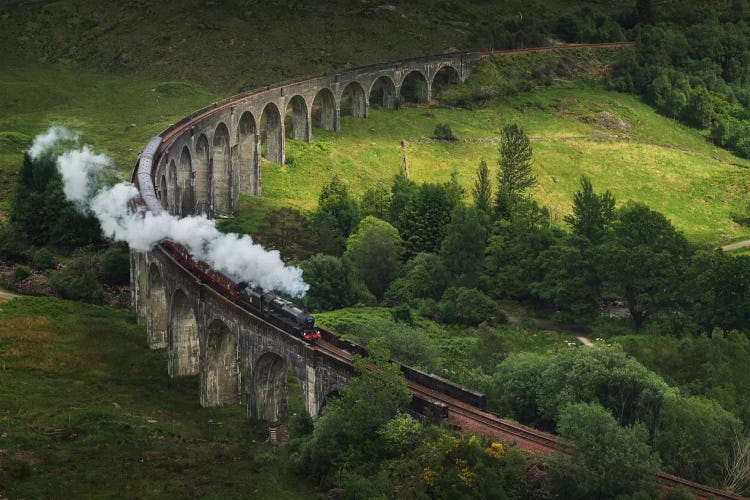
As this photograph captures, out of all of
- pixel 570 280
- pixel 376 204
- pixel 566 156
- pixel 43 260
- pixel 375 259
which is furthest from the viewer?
pixel 566 156

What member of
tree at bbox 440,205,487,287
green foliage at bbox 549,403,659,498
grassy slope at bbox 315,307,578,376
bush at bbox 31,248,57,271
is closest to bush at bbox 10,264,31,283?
bush at bbox 31,248,57,271

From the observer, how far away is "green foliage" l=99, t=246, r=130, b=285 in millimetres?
93562

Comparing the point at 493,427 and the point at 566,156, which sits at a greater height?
the point at 566,156

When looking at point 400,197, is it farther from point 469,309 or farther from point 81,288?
point 81,288

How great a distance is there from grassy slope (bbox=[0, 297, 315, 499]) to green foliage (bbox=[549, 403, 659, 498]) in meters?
13.9

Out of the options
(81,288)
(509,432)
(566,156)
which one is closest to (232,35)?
(566,156)

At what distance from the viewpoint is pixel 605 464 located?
5047 centimetres

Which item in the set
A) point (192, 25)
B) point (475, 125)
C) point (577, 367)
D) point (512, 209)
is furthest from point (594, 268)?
point (192, 25)

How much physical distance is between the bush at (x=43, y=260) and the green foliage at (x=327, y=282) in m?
23.0

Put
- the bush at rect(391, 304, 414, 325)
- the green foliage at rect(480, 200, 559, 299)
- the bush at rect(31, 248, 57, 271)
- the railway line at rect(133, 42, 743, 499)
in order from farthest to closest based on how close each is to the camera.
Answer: the green foliage at rect(480, 200, 559, 299) < the bush at rect(31, 248, 57, 271) < the bush at rect(391, 304, 414, 325) < the railway line at rect(133, 42, 743, 499)

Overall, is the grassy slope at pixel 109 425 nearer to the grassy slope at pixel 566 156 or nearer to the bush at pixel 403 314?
the bush at pixel 403 314

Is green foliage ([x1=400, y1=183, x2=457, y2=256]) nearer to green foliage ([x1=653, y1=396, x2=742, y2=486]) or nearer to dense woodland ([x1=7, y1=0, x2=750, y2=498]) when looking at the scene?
dense woodland ([x1=7, y1=0, x2=750, y2=498])

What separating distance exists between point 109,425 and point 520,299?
4358cm

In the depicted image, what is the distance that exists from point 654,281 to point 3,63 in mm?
109835
